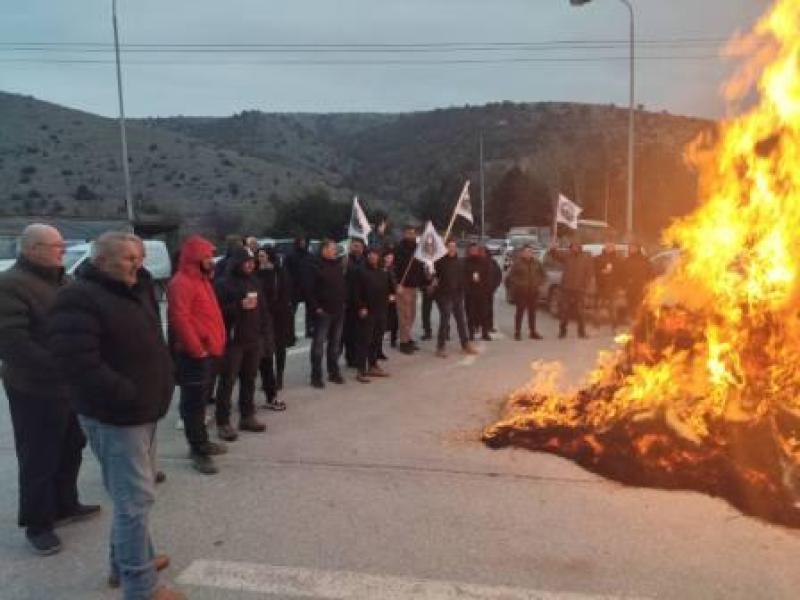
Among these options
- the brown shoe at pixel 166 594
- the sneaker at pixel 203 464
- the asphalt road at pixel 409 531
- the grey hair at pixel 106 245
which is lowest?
the asphalt road at pixel 409 531

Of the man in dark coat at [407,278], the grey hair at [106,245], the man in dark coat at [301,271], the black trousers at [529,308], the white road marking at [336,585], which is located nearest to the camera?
the grey hair at [106,245]

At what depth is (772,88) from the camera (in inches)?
276

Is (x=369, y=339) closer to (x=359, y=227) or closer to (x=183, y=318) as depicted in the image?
(x=183, y=318)

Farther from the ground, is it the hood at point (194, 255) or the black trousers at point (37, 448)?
the hood at point (194, 255)

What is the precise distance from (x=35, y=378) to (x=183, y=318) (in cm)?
147

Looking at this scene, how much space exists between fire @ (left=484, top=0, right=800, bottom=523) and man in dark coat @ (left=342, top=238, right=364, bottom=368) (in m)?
3.04

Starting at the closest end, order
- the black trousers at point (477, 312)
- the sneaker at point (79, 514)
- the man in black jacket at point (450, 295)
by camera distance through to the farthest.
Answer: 1. the sneaker at point (79, 514)
2. the man in black jacket at point (450, 295)
3. the black trousers at point (477, 312)

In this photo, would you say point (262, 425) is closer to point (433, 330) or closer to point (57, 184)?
point (433, 330)

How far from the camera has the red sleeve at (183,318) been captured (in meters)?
5.89

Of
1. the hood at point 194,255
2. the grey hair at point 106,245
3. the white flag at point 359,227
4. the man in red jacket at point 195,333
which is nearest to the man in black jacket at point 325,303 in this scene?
the man in red jacket at point 195,333

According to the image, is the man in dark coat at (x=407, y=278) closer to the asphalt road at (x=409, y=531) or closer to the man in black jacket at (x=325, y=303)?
the man in black jacket at (x=325, y=303)

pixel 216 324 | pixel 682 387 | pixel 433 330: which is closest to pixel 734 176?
pixel 682 387

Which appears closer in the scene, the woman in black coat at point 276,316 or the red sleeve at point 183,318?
the red sleeve at point 183,318

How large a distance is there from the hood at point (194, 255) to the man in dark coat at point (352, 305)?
4.11m
